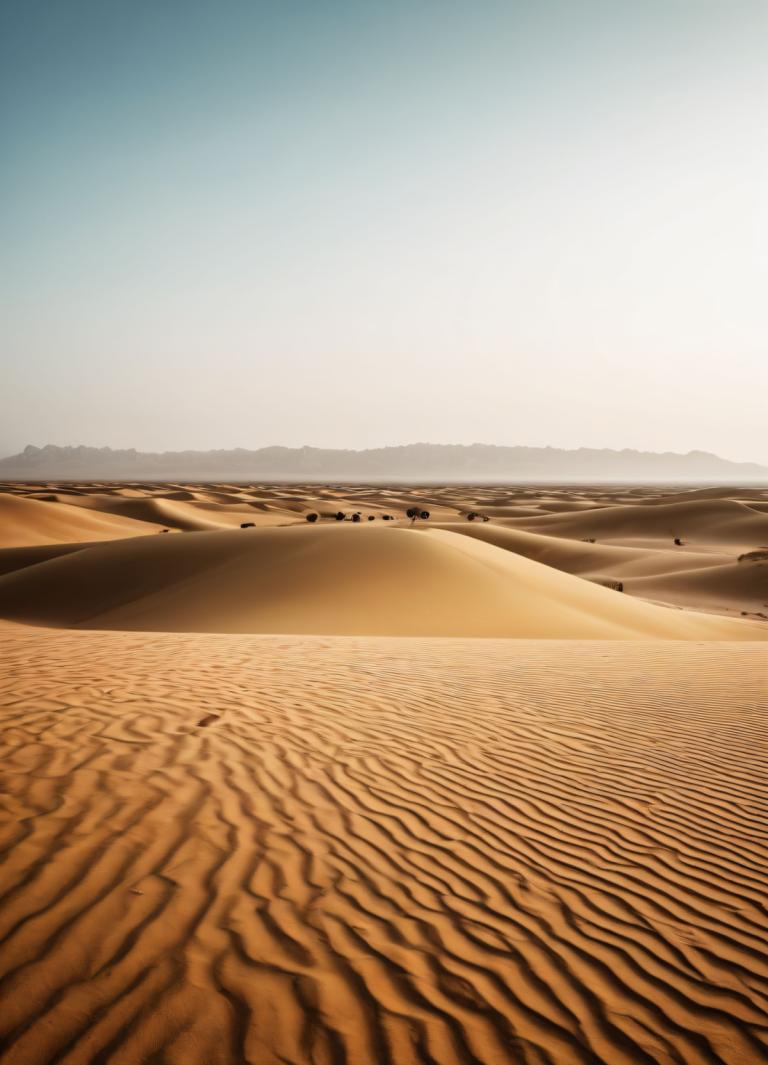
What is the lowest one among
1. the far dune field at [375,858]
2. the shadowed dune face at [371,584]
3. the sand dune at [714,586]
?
the sand dune at [714,586]

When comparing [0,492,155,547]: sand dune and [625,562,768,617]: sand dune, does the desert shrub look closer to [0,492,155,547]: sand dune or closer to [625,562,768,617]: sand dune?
[625,562,768,617]: sand dune

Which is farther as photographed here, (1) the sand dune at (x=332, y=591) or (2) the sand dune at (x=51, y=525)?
(2) the sand dune at (x=51, y=525)

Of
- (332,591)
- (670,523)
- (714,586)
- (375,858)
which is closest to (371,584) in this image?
(332,591)

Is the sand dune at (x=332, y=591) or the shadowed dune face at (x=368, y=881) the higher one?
the shadowed dune face at (x=368, y=881)

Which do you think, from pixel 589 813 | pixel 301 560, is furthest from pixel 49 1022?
pixel 301 560

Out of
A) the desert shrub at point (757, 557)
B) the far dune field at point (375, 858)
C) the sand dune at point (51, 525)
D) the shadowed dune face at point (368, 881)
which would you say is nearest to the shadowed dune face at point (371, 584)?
the sand dune at point (51, 525)

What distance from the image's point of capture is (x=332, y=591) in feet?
57.0

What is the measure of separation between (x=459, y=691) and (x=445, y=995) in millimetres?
5037

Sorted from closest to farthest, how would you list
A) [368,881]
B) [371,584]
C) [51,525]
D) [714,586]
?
[368,881], [371,584], [714,586], [51,525]

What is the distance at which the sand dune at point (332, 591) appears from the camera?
51.2 feet

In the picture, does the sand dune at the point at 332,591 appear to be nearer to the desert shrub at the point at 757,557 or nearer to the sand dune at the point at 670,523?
the desert shrub at the point at 757,557

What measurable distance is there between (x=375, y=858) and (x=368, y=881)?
0.24 m

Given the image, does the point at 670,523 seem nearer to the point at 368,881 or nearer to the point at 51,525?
the point at 51,525

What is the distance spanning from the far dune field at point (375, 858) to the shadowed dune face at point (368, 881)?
2 cm
